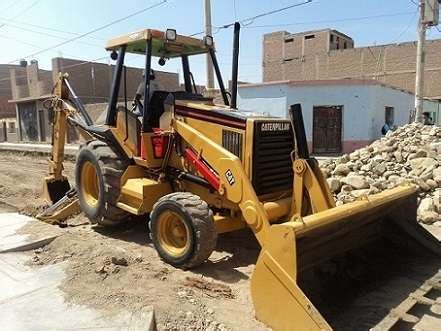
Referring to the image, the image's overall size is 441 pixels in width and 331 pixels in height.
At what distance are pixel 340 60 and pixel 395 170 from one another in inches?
1245

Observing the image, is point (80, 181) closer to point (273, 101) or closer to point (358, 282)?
point (358, 282)

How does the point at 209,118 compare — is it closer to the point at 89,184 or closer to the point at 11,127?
the point at 89,184

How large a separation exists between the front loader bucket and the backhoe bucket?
19.0 feet

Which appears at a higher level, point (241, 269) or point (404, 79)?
point (404, 79)

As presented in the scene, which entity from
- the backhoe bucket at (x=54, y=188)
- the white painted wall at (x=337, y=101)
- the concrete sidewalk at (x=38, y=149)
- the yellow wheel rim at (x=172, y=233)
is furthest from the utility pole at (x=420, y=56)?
the yellow wheel rim at (x=172, y=233)

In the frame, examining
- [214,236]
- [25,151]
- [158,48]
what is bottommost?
[25,151]

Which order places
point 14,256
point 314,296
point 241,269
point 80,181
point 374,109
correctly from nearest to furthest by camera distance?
point 314,296 → point 241,269 → point 14,256 → point 80,181 → point 374,109

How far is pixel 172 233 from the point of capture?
5.41m

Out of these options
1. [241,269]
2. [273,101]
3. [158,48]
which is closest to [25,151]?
[273,101]

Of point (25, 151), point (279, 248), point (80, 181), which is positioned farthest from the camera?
point (25, 151)

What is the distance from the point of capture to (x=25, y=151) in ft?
73.0

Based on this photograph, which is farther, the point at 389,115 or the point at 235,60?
the point at 389,115

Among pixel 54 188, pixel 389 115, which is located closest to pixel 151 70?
pixel 54 188

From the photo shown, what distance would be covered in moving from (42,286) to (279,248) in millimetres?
2567
